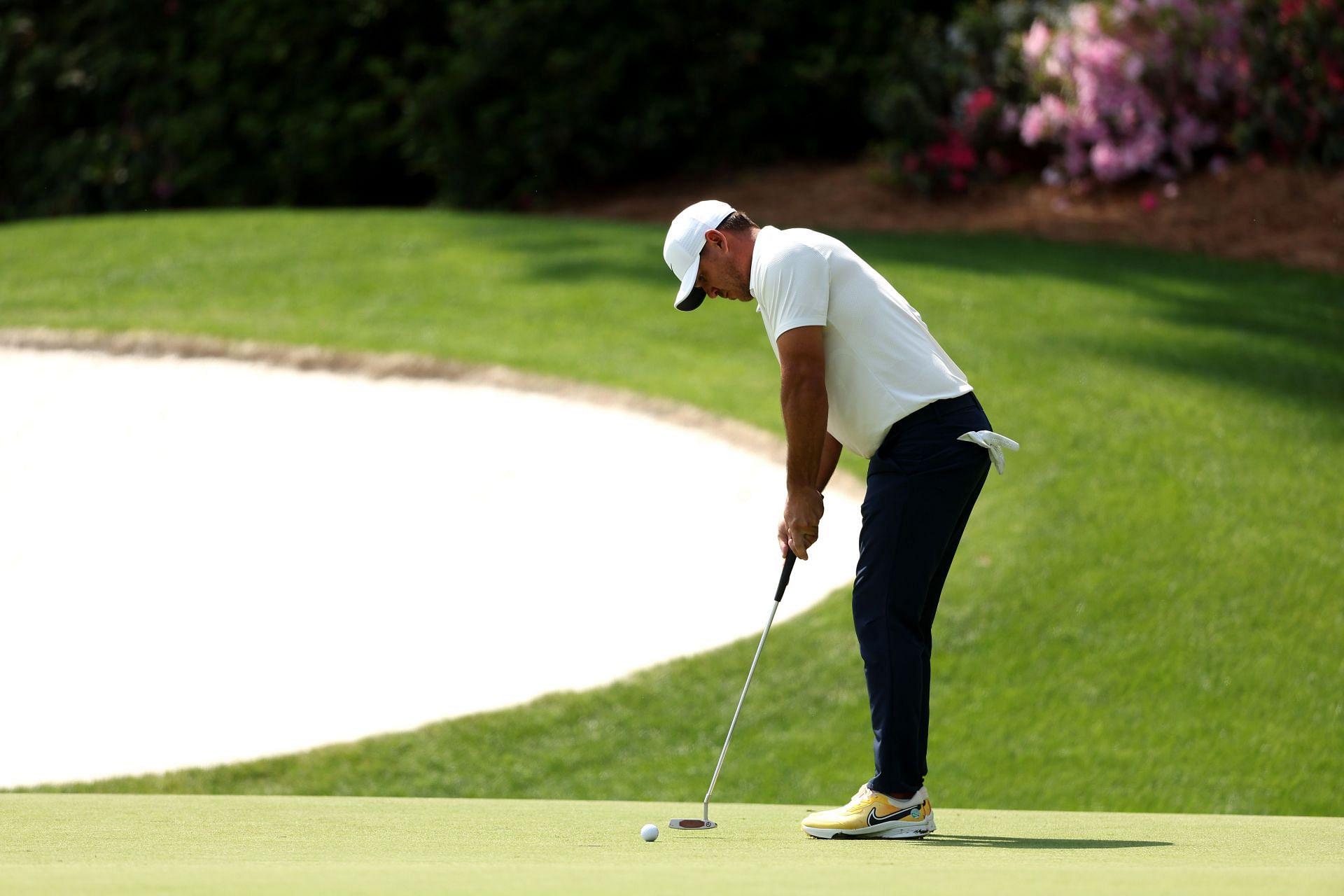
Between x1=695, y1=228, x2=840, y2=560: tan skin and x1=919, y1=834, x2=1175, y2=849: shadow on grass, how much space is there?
2.63 ft

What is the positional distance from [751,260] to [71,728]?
445 centimetres

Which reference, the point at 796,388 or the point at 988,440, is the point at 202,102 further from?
the point at 988,440

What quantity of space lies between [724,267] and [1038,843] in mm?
1652

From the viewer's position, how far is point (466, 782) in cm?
608

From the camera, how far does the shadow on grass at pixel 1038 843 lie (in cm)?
354

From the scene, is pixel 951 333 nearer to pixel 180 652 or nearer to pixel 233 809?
pixel 180 652

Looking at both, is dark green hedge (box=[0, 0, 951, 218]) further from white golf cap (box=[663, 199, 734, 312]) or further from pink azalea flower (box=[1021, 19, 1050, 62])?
white golf cap (box=[663, 199, 734, 312])

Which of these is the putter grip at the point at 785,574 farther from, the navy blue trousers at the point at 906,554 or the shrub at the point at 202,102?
the shrub at the point at 202,102

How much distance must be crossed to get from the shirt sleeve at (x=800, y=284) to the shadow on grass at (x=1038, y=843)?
133 centimetres

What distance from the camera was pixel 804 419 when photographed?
379 centimetres

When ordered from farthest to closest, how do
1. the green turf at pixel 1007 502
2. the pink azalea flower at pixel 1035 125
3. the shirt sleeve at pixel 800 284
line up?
the pink azalea flower at pixel 1035 125
the green turf at pixel 1007 502
the shirt sleeve at pixel 800 284

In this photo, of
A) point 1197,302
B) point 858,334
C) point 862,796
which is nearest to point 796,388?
point 858,334

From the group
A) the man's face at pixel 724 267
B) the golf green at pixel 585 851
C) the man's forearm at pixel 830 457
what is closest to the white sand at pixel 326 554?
the golf green at pixel 585 851

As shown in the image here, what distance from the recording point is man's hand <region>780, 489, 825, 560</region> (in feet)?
12.8
